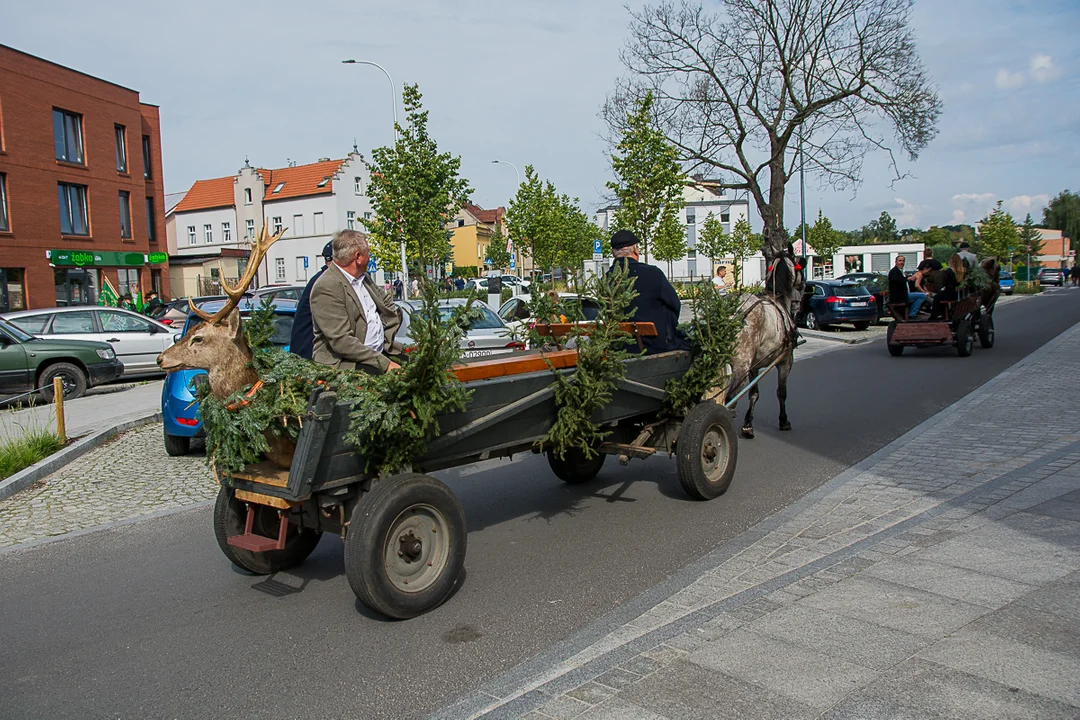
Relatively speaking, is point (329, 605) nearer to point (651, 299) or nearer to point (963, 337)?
point (651, 299)

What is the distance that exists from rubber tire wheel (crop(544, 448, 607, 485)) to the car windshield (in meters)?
11.6

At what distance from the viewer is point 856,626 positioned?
4047 mm

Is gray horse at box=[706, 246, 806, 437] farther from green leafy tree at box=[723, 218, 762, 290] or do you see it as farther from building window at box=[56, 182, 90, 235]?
green leafy tree at box=[723, 218, 762, 290]

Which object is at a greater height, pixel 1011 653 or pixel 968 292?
pixel 968 292

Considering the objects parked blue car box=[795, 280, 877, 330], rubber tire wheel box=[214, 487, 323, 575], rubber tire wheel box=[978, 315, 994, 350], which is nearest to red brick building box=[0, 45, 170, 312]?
parked blue car box=[795, 280, 877, 330]

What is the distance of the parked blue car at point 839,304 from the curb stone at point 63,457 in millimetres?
19425

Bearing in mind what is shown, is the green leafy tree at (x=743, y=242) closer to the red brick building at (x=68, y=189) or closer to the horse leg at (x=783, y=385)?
the red brick building at (x=68, y=189)

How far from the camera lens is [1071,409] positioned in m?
9.84

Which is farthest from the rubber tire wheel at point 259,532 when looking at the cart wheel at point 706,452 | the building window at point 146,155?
the building window at point 146,155

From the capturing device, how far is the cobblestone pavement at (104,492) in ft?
22.8

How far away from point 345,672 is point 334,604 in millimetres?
918

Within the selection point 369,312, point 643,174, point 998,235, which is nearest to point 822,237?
point 998,235

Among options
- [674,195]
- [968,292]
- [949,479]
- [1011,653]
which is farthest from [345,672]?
[674,195]

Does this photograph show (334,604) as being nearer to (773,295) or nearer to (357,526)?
(357,526)
